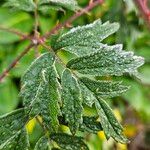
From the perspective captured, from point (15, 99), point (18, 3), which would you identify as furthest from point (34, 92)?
point (15, 99)

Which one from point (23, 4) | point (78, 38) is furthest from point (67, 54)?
point (78, 38)

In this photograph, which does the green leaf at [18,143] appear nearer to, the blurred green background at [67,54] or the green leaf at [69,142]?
the green leaf at [69,142]

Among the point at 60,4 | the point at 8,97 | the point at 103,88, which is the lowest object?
the point at 8,97

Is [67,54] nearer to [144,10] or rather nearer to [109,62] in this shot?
[144,10]

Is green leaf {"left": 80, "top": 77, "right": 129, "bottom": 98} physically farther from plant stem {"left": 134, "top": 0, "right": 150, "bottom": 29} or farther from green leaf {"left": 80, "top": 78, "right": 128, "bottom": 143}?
plant stem {"left": 134, "top": 0, "right": 150, "bottom": 29}

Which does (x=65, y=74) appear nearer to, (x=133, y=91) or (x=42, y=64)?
(x=42, y=64)

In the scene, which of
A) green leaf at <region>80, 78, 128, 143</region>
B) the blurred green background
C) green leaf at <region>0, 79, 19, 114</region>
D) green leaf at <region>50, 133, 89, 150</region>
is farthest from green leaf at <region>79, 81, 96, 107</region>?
green leaf at <region>0, 79, 19, 114</region>
